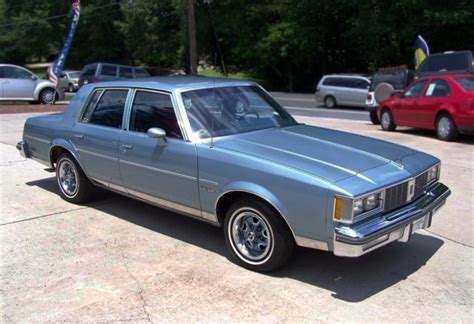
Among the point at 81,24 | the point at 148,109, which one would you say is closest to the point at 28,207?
the point at 148,109

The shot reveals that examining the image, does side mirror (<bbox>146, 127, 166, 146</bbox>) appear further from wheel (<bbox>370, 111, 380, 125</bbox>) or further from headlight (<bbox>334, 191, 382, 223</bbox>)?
wheel (<bbox>370, 111, 380, 125</bbox>)

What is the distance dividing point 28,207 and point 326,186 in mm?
4063

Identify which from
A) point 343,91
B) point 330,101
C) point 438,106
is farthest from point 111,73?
point 438,106

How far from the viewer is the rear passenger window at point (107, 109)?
5762mm

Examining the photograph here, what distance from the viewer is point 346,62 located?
3762cm

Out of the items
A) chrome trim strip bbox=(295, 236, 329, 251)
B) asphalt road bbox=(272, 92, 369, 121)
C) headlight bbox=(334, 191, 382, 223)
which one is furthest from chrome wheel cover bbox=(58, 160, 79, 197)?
asphalt road bbox=(272, 92, 369, 121)

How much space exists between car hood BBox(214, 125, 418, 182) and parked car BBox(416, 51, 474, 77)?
438 inches

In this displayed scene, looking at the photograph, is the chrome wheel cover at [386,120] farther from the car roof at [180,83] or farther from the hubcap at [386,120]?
the car roof at [180,83]

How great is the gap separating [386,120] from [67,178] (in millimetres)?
9017

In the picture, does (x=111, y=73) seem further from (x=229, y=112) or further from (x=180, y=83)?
(x=229, y=112)

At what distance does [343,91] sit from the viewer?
23.3 metres

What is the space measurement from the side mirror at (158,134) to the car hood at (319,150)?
21.2 inches

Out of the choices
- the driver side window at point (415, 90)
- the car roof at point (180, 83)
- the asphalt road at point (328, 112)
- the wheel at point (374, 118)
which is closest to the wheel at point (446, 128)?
the driver side window at point (415, 90)

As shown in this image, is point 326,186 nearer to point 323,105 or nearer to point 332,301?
point 332,301
